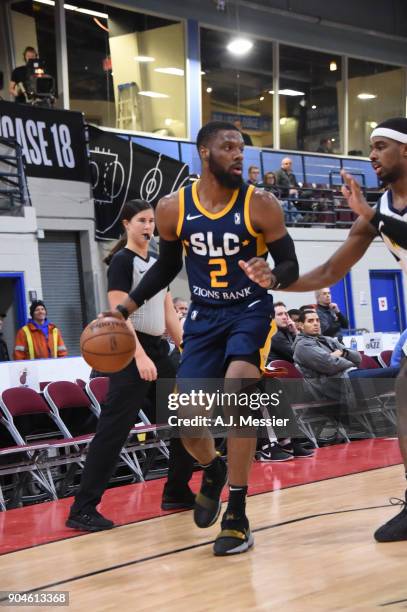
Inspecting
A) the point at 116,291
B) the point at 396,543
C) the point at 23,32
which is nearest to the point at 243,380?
the point at 396,543

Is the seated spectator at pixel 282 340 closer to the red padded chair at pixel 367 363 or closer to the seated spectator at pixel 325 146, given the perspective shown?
the red padded chair at pixel 367 363

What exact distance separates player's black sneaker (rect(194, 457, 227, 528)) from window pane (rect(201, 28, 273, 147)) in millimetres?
17950

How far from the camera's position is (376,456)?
884 centimetres

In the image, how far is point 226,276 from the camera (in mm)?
5105

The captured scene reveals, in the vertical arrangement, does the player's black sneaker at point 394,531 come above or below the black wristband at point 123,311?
below

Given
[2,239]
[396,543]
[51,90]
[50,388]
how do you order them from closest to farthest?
[396,543] → [50,388] → [2,239] → [51,90]

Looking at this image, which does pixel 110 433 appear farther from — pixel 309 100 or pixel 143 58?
pixel 309 100

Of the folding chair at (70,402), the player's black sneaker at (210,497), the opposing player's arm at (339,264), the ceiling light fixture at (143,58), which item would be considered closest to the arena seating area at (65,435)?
the folding chair at (70,402)

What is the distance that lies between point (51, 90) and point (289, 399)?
8.82m

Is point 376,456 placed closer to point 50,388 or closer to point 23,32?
point 50,388

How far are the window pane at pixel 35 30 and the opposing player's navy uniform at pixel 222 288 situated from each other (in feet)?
48.4

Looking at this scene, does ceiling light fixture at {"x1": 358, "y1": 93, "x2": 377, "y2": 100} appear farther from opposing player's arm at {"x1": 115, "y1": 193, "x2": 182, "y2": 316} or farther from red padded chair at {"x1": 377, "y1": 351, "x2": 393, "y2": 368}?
opposing player's arm at {"x1": 115, "y1": 193, "x2": 182, "y2": 316}

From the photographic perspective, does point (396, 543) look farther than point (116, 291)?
No

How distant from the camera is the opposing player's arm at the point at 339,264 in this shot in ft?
16.1
